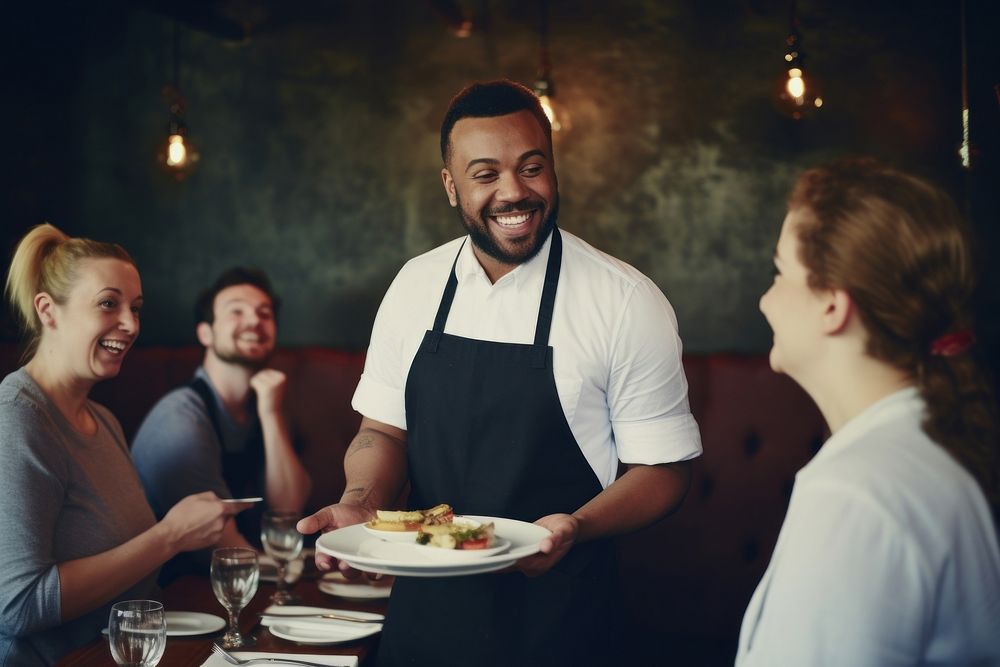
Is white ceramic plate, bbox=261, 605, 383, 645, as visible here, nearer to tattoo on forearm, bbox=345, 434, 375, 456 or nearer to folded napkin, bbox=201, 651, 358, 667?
folded napkin, bbox=201, 651, 358, 667

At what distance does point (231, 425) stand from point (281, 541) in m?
0.91

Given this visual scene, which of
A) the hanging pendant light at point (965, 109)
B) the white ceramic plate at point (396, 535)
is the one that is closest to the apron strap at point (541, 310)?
the white ceramic plate at point (396, 535)

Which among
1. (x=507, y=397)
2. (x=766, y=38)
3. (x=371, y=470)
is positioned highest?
(x=766, y=38)

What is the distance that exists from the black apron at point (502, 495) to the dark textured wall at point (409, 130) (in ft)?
6.12

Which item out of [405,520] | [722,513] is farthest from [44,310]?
[722,513]

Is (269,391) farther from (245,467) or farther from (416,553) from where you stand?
(416,553)

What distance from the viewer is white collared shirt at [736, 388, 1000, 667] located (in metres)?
1.06

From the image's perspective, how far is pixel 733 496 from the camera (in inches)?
132

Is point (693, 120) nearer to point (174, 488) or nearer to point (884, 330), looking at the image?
point (174, 488)

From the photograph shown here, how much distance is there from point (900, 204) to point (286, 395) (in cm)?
276

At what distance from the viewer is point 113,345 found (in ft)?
7.84

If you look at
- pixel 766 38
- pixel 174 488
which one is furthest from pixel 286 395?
pixel 766 38

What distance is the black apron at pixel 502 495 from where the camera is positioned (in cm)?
206

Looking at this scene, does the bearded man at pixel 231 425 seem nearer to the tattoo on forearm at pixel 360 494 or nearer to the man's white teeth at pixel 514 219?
the tattoo on forearm at pixel 360 494
